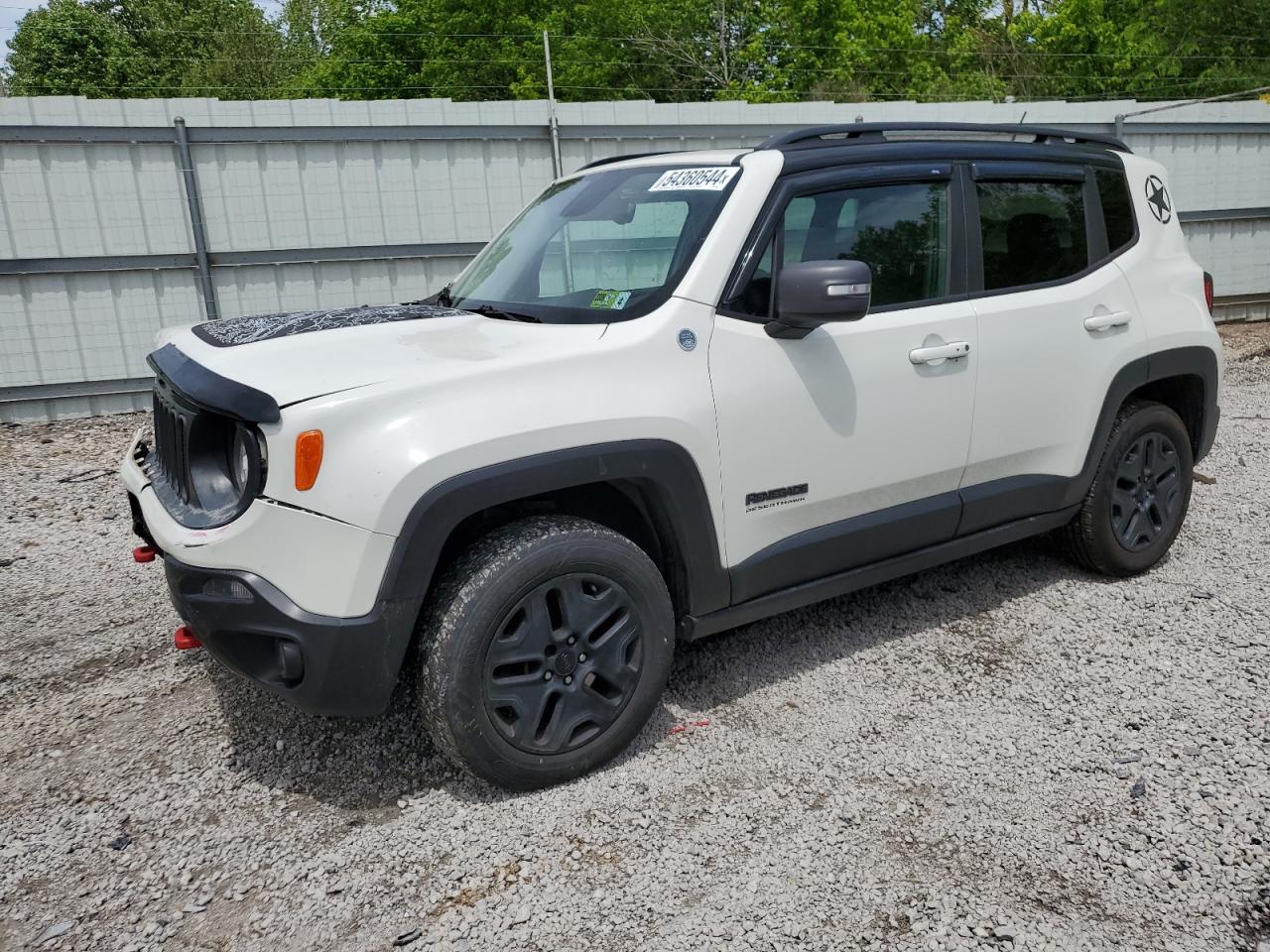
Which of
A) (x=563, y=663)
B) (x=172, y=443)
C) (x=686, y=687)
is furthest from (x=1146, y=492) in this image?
(x=172, y=443)

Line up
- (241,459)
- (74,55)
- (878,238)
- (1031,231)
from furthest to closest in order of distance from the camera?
(74,55) < (1031,231) < (878,238) < (241,459)

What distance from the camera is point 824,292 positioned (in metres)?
2.88

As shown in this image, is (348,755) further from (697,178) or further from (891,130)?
(891,130)

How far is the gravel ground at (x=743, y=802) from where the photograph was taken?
7.89 ft

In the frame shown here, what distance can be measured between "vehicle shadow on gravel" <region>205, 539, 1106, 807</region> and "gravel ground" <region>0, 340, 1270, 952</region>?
13mm

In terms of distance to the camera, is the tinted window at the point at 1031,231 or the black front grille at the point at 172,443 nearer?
the black front grille at the point at 172,443

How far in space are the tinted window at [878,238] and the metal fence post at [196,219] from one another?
6.52 metres

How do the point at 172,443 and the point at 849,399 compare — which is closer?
the point at 172,443

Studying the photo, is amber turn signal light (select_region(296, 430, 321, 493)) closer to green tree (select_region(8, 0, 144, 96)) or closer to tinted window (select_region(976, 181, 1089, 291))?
tinted window (select_region(976, 181, 1089, 291))

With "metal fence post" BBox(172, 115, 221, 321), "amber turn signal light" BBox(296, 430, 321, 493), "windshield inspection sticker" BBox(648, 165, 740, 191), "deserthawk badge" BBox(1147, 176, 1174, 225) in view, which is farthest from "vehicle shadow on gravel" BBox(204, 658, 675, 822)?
"metal fence post" BBox(172, 115, 221, 321)

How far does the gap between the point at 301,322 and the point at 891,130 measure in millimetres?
2198

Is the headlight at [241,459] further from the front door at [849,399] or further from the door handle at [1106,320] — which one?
the door handle at [1106,320]

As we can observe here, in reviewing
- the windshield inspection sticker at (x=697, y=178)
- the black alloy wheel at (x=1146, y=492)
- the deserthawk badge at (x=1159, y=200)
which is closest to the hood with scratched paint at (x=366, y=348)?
the windshield inspection sticker at (x=697, y=178)

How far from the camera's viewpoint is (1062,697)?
11.2ft
